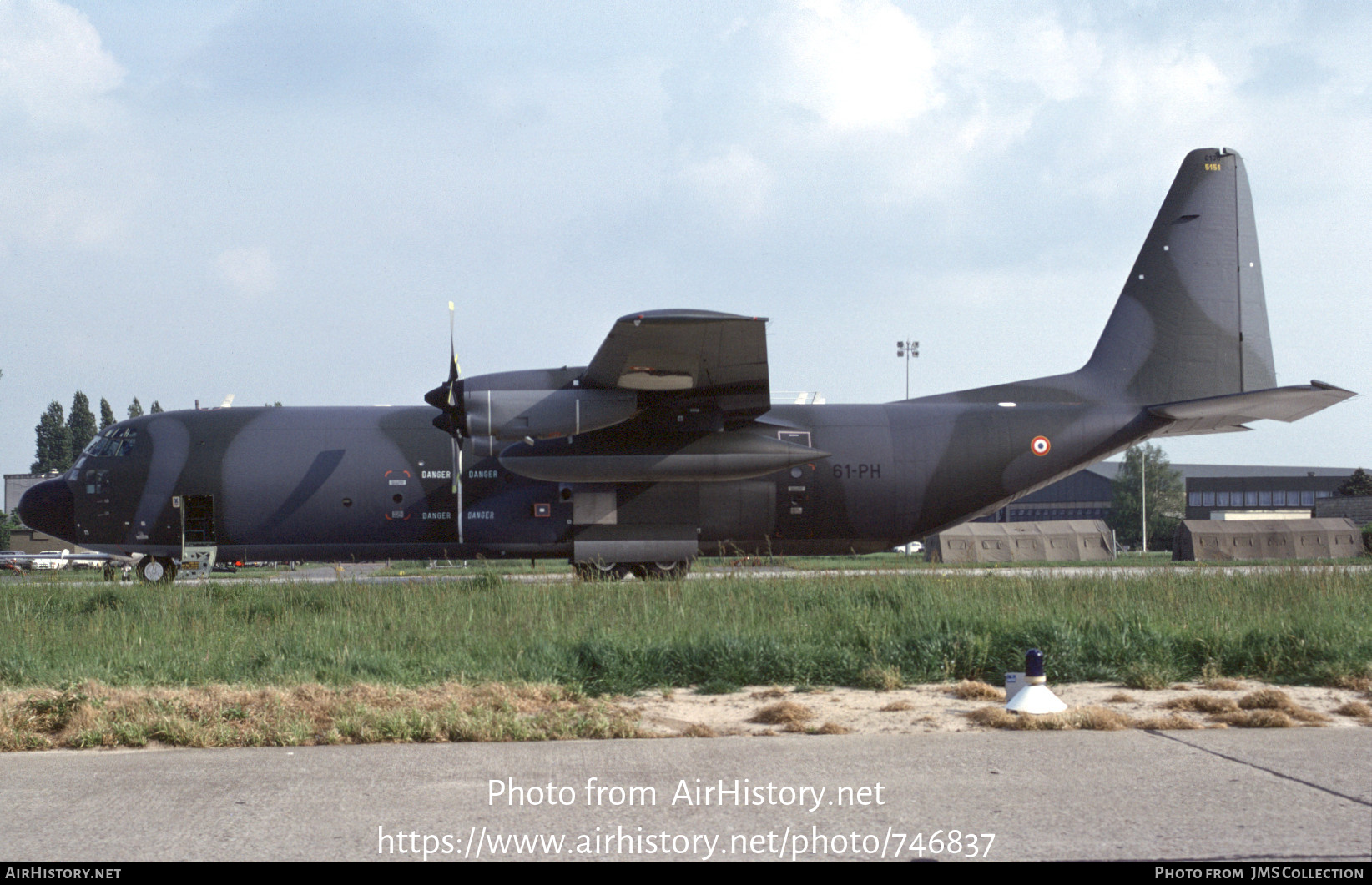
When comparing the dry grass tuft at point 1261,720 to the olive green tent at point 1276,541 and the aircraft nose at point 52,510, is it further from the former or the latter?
the olive green tent at point 1276,541

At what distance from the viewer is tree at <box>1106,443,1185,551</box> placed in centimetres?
9275

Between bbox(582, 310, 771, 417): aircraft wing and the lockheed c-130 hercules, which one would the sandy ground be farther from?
the lockheed c-130 hercules

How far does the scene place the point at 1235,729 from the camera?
23.9 ft

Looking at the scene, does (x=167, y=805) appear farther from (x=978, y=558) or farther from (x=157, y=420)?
(x=978, y=558)

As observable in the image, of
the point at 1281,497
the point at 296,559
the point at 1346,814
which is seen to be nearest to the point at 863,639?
the point at 1346,814

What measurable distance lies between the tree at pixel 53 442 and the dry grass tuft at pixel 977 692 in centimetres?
9609

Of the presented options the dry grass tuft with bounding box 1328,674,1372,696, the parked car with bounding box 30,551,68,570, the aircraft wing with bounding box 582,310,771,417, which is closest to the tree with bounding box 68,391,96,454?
the parked car with bounding box 30,551,68,570

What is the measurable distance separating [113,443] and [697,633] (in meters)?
15.0

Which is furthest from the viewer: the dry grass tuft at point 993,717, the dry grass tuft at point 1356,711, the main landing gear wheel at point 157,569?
the main landing gear wheel at point 157,569

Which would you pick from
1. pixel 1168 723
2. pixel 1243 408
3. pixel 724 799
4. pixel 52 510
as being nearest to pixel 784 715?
pixel 724 799

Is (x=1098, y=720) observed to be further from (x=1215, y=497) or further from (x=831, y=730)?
(x=1215, y=497)

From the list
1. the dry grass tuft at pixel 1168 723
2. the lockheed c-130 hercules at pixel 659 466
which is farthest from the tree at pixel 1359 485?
the dry grass tuft at pixel 1168 723

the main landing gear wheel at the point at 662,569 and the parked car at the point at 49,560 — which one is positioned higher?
the main landing gear wheel at the point at 662,569

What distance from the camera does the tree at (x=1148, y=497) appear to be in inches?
3652
